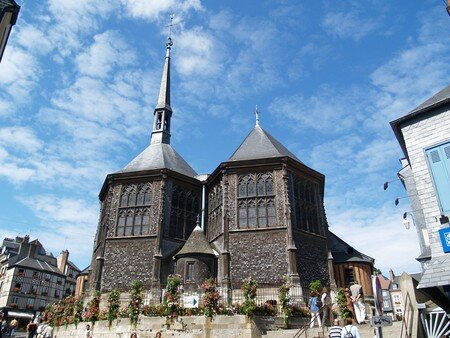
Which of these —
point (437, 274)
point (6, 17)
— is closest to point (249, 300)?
point (437, 274)

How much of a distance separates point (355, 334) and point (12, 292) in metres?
53.6

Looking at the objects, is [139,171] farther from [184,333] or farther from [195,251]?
[184,333]

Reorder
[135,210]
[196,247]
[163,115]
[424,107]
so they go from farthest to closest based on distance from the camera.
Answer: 1. [163,115]
2. [135,210]
3. [196,247]
4. [424,107]

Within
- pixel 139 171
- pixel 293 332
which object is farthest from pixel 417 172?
pixel 139 171

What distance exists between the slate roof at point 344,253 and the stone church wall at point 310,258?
1986 mm

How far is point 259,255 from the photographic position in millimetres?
22516

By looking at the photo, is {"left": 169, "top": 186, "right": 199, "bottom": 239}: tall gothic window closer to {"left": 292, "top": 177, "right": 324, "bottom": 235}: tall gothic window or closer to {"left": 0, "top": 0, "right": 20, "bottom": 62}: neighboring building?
{"left": 292, "top": 177, "right": 324, "bottom": 235}: tall gothic window

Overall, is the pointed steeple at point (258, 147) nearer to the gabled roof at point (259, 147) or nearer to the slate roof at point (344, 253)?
the gabled roof at point (259, 147)

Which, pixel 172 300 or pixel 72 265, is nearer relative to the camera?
pixel 172 300

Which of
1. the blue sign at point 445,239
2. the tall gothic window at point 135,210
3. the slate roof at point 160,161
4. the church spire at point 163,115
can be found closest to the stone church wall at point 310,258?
the tall gothic window at point 135,210

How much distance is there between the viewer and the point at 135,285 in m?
16.3

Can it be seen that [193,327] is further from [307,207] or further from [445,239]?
[307,207]

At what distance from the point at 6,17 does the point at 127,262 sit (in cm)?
1520

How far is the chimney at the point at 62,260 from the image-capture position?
2452 inches
